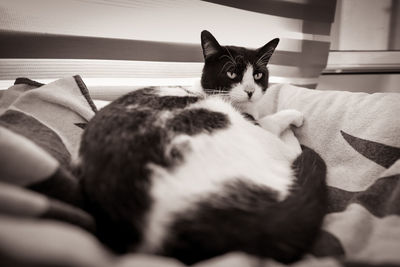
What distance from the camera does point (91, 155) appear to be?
0.51m

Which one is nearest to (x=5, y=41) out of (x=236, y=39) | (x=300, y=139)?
(x=236, y=39)

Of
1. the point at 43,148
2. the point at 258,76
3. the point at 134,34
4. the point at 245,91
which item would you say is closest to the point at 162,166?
the point at 43,148

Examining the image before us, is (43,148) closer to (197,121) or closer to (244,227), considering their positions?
(197,121)

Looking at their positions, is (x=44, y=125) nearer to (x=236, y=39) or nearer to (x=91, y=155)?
(x=91, y=155)

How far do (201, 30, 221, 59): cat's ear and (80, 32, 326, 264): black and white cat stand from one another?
0.44 metres

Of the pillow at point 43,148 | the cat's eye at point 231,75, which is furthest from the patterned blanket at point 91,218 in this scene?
the cat's eye at point 231,75

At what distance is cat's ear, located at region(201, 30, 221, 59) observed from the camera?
99 centimetres

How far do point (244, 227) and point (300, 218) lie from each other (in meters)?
0.11

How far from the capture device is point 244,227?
41cm

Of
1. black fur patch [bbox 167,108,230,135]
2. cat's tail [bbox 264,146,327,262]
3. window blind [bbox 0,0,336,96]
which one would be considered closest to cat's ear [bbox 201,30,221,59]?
window blind [bbox 0,0,336,96]

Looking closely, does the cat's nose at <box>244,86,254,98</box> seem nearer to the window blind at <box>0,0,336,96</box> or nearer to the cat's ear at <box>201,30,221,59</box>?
the cat's ear at <box>201,30,221,59</box>

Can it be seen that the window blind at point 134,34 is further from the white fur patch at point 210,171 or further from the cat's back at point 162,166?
the white fur patch at point 210,171

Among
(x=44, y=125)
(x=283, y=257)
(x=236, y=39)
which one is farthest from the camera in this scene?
(x=236, y=39)

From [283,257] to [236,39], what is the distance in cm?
130
